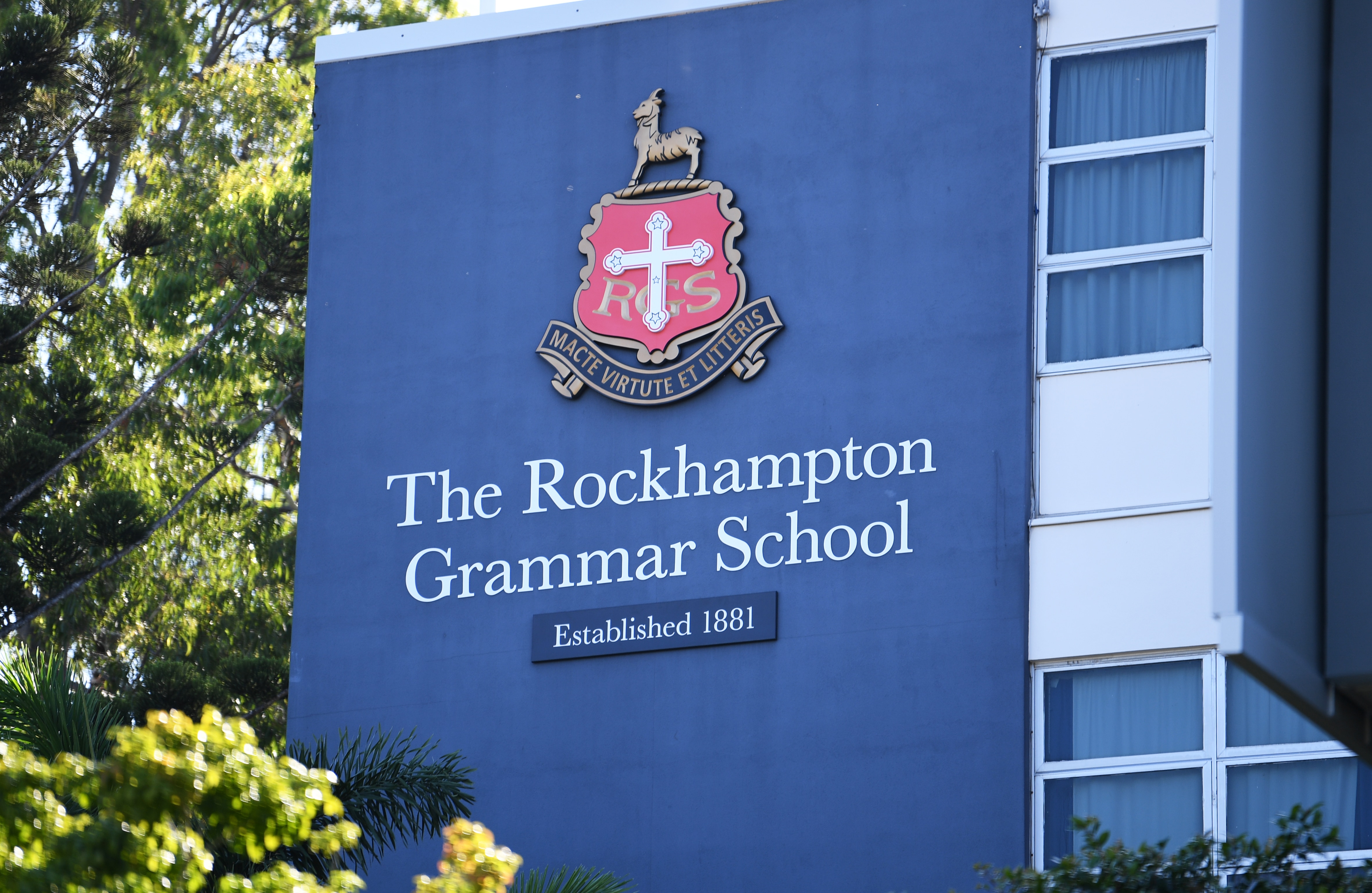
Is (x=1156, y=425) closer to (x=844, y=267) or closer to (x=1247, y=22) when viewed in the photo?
(x=844, y=267)

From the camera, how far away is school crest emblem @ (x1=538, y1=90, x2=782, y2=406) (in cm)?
1385

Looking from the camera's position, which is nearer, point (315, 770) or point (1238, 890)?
point (315, 770)

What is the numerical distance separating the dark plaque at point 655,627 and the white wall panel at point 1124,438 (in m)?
1.76

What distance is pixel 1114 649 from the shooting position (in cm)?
1276

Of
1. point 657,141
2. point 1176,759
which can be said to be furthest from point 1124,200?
point 1176,759

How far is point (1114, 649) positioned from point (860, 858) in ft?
6.02

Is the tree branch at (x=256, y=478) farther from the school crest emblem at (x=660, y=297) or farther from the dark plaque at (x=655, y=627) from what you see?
the dark plaque at (x=655, y=627)

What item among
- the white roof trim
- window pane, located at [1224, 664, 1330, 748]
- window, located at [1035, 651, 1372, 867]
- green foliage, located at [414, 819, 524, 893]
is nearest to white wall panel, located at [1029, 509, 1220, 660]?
window, located at [1035, 651, 1372, 867]

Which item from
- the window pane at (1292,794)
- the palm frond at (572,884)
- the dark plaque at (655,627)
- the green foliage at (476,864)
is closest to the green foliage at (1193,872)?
the green foliage at (476,864)

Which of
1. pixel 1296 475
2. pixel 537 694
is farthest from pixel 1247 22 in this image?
pixel 537 694

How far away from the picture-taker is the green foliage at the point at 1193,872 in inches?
346

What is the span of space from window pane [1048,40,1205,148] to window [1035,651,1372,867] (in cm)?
323

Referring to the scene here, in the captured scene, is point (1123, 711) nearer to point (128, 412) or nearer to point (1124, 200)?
point (1124, 200)

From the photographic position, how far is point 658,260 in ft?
46.5
